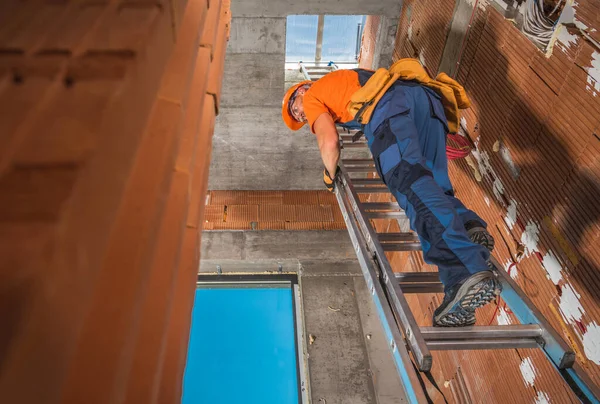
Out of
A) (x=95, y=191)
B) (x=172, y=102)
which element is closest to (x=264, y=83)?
(x=172, y=102)

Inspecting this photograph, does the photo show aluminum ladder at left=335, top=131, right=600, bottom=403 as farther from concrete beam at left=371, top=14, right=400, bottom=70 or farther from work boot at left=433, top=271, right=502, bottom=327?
concrete beam at left=371, top=14, right=400, bottom=70

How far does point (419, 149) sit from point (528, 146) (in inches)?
31.3

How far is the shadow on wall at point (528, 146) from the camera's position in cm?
245

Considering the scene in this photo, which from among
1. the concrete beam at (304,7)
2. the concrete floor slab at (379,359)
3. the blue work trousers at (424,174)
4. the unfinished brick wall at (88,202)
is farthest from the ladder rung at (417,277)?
the concrete beam at (304,7)

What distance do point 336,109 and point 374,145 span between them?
65 cm

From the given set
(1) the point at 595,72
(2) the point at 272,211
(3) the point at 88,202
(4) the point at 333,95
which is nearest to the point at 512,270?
(1) the point at 595,72

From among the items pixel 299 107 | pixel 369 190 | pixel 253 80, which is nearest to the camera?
A: pixel 299 107

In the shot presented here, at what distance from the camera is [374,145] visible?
2.92 m

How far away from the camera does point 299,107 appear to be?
3.80 metres

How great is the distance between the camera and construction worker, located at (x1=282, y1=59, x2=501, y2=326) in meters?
2.27

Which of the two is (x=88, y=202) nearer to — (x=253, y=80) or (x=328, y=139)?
(x=328, y=139)

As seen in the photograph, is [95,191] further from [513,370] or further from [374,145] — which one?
[513,370]

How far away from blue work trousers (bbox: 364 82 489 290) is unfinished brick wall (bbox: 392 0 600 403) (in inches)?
18.3

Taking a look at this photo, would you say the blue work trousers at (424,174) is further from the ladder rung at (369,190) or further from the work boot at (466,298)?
the ladder rung at (369,190)
